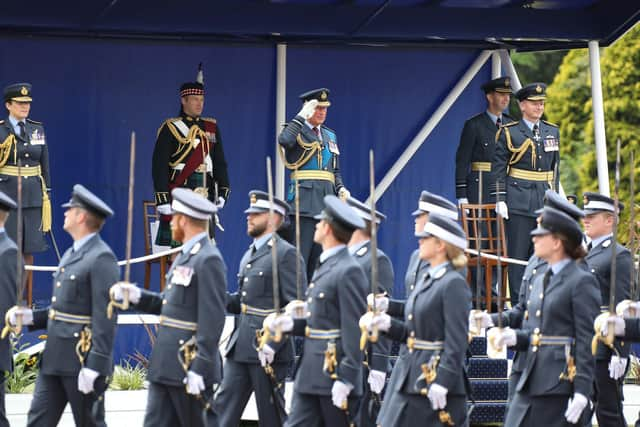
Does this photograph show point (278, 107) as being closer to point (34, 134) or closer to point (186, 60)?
point (186, 60)

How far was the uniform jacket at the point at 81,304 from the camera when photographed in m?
9.41

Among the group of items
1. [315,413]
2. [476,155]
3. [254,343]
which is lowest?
[315,413]

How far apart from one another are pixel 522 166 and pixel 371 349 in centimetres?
408

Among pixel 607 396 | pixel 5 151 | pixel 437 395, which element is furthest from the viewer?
pixel 5 151

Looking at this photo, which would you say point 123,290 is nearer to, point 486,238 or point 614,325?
point 614,325

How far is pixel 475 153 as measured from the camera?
1465cm

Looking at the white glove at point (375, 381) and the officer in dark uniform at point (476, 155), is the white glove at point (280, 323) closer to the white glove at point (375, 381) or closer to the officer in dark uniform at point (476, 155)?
the white glove at point (375, 381)

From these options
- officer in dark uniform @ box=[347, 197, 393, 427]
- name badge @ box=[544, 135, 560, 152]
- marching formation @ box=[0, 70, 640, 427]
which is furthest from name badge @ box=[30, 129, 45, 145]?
name badge @ box=[544, 135, 560, 152]

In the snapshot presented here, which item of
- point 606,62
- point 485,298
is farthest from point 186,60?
point 606,62

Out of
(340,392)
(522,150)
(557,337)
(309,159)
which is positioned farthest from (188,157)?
(557,337)

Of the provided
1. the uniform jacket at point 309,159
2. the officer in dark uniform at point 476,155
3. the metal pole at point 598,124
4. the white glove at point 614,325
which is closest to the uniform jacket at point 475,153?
the officer in dark uniform at point 476,155

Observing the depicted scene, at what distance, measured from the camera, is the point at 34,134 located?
1359cm

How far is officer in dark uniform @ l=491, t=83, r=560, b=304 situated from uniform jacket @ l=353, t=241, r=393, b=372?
10.5ft

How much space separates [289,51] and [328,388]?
6848mm
